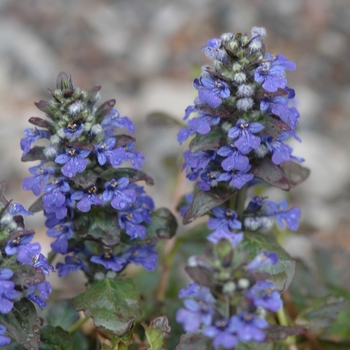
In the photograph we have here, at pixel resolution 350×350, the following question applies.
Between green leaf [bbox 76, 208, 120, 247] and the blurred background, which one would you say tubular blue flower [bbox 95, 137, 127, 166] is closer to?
green leaf [bbox 76, 208, 120, 247]

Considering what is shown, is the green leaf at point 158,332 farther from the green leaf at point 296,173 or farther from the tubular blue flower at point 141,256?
the green leaf at point 296,173

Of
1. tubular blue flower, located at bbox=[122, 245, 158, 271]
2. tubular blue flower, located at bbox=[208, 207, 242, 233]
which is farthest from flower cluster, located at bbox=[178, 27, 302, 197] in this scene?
tubular blue flower, located at bbox=[122, 245, 158, 271]

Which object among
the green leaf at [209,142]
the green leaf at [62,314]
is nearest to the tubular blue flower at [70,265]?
the green leaf at [62,314]

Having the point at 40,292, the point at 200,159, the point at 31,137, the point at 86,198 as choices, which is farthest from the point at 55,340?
the point at 200,159

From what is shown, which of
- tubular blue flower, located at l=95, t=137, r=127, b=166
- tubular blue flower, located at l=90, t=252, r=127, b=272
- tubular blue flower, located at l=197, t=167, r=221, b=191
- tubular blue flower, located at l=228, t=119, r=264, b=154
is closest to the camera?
tubular blue flower, located at l=228, t=119, r=264, b=154

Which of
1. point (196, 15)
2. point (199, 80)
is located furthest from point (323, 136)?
point (199, 80)

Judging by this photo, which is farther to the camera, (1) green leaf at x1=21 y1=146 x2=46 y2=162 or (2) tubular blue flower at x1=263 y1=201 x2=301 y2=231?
(2) tubular blue flower at x1=263 y1=201 x2=301 y2=231
